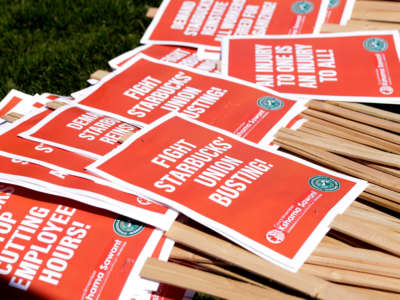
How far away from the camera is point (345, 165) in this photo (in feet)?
4.10

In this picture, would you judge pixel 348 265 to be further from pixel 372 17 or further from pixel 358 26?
pixel 372 17

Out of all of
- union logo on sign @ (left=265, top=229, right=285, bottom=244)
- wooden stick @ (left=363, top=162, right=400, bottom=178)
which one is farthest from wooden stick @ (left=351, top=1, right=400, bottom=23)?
union logo on sign @ (left=265, top=229, right=285, bottom=244)

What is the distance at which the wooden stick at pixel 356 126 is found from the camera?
1359mm

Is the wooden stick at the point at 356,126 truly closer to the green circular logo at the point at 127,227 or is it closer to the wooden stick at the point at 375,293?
the wooden stick at the point at 375,293

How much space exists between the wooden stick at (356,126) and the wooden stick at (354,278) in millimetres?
467

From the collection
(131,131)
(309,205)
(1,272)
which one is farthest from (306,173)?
(1,272)

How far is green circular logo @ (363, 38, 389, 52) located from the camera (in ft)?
5.34

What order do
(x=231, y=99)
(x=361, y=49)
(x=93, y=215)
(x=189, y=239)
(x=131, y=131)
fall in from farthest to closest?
(x=361, y=49)
(x=231, y=99)
(x=131, y=131)
(x=93, y=215)
(x=189, y=239)

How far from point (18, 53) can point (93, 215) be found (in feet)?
4.35

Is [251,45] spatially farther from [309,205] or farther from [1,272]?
[1,272]

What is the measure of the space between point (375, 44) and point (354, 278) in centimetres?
91

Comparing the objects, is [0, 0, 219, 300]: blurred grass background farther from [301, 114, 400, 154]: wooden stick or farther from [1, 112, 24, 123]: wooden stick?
[301, 114, 400, 154]: wooden stick

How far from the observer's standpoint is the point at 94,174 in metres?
1.17

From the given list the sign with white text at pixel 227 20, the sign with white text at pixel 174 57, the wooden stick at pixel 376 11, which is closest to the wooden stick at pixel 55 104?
the sign with white text at pixel 174 57
